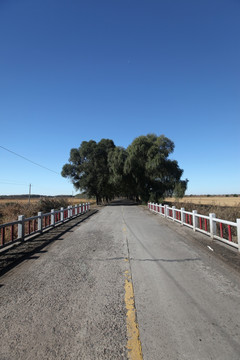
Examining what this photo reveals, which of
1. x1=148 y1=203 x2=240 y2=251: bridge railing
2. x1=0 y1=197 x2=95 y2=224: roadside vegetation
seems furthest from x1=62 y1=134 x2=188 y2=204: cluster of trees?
x1=148 y1=203 x2=240 y2=251: bridge railing

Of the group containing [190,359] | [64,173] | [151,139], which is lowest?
[190,359]

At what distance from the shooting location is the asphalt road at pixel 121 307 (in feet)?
8.19

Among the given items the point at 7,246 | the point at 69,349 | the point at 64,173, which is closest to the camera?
the point at 69,349

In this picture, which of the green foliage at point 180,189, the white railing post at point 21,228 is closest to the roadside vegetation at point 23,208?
the white railing post at point 21,228

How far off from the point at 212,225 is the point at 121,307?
5890 millimetres

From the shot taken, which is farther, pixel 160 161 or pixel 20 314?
pixel 160 161

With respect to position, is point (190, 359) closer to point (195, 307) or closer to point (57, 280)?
point (195, 307)

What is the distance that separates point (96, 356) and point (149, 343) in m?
0.65

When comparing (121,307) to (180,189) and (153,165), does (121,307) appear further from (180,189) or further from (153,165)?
(180,189)

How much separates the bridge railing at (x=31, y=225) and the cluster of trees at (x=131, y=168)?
16554 millimetres

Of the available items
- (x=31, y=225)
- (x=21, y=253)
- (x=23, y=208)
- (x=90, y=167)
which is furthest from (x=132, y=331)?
(x=90, y=167)

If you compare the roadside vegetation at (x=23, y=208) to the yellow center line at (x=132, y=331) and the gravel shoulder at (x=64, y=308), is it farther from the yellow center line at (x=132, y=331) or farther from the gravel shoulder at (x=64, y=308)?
the yellow center line at (x=132, y=331)

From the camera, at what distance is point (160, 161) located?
32625mm

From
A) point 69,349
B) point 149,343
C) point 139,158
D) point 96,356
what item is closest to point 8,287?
point 69,349
